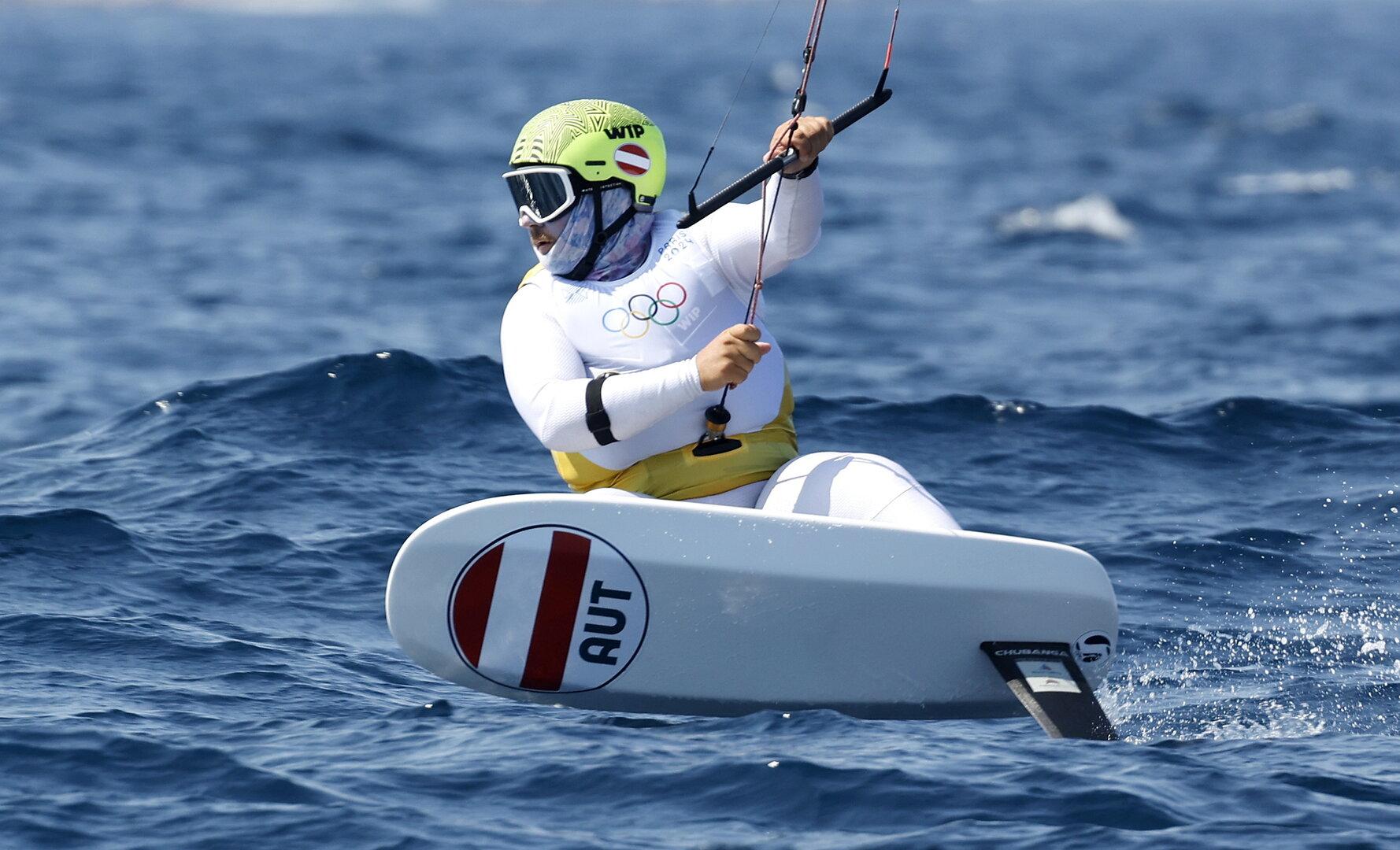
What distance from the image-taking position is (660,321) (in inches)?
190

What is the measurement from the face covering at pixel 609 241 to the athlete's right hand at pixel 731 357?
561mm

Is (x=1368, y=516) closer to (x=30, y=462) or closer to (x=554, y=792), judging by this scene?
(x=554, y=792)

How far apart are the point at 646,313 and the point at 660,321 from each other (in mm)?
47

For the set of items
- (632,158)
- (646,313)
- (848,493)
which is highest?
(632,158)

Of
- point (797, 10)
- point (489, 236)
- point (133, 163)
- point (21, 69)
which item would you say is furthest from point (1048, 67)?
point (797, 10)

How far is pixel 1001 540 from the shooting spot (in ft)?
14.9

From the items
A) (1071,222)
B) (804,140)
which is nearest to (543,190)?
(804,140)

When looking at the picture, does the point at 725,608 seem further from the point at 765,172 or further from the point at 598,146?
the point at 598,146

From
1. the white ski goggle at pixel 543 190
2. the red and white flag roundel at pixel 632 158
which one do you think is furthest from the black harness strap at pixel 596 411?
the red and white flag roundel at pixel 632 158

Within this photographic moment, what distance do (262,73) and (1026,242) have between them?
3153 cm

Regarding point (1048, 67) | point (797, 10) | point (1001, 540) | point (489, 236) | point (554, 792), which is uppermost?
point (797, 10)

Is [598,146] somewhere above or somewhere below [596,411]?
above

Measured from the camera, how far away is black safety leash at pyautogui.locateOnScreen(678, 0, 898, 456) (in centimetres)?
461

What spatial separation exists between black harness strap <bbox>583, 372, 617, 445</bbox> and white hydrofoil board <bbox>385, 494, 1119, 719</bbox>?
0.23m
